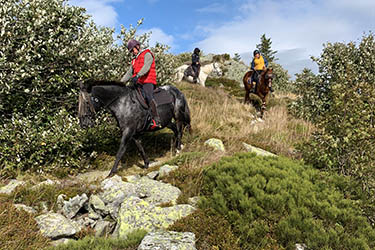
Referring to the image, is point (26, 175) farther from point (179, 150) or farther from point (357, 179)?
point (357, 179)

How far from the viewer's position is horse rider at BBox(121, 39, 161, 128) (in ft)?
24.1

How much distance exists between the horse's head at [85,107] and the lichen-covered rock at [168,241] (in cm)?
382

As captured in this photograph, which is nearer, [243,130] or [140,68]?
[140,68]

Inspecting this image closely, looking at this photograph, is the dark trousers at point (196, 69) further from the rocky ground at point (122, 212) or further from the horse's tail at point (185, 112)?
the rocky ground at point (122, 212)

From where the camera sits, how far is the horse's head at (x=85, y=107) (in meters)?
6.57

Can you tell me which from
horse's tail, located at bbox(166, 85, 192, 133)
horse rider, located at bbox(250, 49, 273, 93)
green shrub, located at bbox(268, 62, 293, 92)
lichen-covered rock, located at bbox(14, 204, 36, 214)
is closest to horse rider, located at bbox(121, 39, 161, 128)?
horse's tail, located at bbox(166, 85, 192, 133)

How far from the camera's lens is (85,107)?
260 inches

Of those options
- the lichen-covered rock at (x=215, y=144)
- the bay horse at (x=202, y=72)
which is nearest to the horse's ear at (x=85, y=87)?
the lichen-covered rock at (x=215, y=144)

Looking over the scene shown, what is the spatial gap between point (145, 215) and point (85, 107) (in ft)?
11.3

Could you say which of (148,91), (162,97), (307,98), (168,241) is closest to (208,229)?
(168,241)

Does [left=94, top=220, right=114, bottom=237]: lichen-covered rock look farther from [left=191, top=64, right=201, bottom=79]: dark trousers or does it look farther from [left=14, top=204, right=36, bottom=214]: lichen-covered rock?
[left=191, top=64, right=201, bottom=79]: dark trousers

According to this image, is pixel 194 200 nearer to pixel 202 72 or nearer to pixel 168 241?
pixel 168 241

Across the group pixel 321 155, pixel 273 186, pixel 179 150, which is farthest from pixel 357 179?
pixel 179 150

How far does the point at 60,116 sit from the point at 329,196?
25.0 feet
